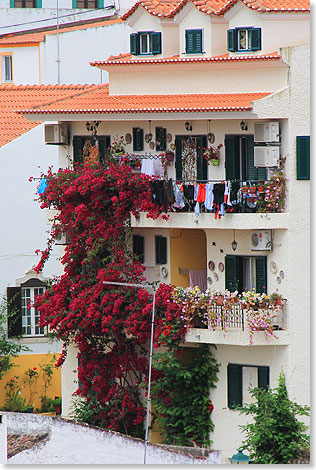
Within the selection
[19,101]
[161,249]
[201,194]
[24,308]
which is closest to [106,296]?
[161,249]

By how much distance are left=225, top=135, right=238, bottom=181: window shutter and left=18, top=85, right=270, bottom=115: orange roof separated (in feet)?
3.82

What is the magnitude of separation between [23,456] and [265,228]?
9185 mm

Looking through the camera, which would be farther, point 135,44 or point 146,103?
point 135,44

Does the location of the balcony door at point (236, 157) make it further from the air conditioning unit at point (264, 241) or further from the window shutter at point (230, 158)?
the air conditioning unit at point (264, 241)

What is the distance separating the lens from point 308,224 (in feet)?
149

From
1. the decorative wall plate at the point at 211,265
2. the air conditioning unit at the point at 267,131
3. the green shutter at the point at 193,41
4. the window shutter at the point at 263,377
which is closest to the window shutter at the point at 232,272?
the decorative wall plate at the point at 211,265

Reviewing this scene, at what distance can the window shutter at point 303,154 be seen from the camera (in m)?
45.0

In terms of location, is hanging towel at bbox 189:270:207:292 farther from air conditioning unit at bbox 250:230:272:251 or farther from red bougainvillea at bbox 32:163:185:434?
air conditioning unit at bbox 250:230:272:251

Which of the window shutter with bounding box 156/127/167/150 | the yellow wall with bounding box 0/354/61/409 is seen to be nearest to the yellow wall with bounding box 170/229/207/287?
the window shutter with bounding box 156/127/167/150

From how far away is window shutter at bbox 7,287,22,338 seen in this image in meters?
54.9

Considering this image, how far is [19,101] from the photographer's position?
186 ft

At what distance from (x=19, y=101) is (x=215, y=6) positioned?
11159mm

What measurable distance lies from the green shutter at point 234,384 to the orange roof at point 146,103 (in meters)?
7.33

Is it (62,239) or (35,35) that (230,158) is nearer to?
(62,239)
